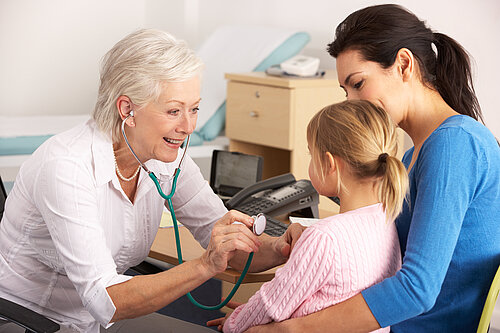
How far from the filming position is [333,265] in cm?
121

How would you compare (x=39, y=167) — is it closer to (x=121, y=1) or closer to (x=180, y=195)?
(x=180, y=195)

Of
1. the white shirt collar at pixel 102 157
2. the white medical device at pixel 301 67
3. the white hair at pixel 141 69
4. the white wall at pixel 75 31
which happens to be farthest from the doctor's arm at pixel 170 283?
the white wall at pixel 75 31

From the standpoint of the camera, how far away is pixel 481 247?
1.28 m

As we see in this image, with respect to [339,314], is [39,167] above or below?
above

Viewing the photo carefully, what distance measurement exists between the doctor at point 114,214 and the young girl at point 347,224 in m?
0.17

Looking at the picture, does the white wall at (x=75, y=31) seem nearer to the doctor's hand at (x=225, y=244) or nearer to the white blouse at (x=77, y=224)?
the white blouse at (x=77, y=224)

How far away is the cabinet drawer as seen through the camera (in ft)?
10.6

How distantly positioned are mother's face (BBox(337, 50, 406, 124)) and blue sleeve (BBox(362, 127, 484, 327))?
0.66 feet

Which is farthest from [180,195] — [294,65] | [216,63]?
[216,63]

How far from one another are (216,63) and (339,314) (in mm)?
2926

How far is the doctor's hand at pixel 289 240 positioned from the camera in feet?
4.92

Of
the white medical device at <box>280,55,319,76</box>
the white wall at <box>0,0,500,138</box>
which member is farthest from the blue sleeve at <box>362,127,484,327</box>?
the white wall at <box>0,0,500,138</box>

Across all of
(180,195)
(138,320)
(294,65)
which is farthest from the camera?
(294,65)

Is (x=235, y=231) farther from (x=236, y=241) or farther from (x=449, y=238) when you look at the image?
(x=449, y=238)
